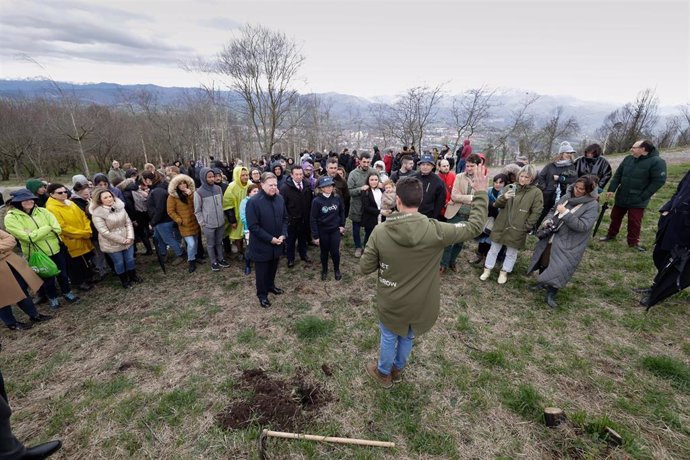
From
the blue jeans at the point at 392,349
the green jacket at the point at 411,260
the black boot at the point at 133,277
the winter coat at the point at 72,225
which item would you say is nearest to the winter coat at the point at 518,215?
the green jacket at the point at 411,260

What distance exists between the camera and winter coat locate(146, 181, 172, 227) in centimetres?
598

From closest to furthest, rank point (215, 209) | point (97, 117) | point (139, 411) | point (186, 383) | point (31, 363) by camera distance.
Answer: point (139, 411) → point (186, 383) → point (31, 363) → point (215, 209) → point (97, 117)

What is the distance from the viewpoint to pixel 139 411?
3086mm

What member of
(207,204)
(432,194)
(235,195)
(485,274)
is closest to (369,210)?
(432,194)

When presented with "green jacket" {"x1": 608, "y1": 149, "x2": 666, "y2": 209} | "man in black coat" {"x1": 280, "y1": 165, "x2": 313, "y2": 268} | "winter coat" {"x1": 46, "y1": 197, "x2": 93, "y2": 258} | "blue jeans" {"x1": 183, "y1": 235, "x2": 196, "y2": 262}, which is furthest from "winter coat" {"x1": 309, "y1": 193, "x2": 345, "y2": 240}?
"green jacket" {"x1": 608, "y1": 149, "x2": 666, "y2": 209}

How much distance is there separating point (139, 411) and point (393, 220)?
3.33 metres

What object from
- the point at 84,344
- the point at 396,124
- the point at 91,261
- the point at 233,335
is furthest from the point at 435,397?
the point at 396,124

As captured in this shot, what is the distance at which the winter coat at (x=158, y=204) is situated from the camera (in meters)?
5.98

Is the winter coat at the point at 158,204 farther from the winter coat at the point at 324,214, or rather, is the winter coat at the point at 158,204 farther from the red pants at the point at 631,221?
the red pants at the point at 631,221

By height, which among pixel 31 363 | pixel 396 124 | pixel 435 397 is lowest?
pixel 31 363

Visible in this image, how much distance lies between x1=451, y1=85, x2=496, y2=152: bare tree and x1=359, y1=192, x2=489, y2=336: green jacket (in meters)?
16.3

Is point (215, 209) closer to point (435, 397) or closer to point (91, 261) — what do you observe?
point (91, 261)

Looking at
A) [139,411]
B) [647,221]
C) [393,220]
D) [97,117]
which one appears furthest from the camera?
[97,117]

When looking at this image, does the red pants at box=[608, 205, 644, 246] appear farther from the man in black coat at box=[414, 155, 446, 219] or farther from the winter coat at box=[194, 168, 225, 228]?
the winter coat at box=[194, 168, 225, 228]
